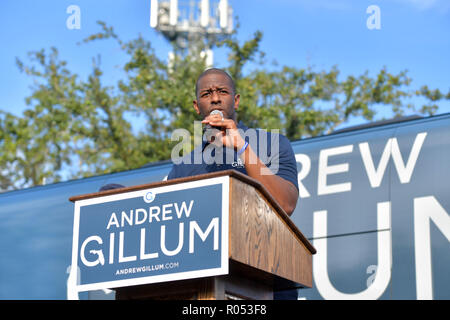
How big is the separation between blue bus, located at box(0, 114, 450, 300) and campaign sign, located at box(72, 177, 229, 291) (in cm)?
288

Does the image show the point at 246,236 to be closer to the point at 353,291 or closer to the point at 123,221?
the point at 123,221

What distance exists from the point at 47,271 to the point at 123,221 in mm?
4363

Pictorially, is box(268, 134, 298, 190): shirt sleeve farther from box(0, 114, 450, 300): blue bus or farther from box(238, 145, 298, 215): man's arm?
box(0, 114, 450, 300): blue bus

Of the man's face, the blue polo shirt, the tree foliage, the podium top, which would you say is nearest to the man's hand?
the podium top

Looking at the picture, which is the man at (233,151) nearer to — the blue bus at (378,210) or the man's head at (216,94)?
the man's head at (216,94)

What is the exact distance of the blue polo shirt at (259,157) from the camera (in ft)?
9.14

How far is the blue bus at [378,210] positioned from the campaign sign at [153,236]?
9.45 feet

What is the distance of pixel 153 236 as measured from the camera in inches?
86.8

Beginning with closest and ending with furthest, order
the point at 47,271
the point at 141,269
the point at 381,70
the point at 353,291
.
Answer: the point at 141,269
the point at 353,291
the point at 47,271
the point at 381,70

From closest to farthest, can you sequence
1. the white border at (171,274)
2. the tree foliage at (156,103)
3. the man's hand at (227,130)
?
1. the white border at (171,274)
2. the man's hand at (227,130)
3. the tree foliage at (156,103)

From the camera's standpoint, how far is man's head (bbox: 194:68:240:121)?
9.37ft

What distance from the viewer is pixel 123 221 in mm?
2266

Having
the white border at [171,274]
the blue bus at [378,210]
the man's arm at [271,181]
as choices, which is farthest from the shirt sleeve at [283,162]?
the blue bus at [378,210]
